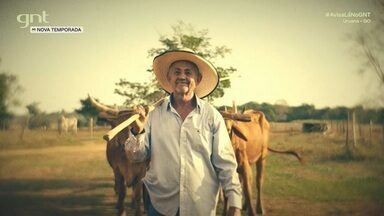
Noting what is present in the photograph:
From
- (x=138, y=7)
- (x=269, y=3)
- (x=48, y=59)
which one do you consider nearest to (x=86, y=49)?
(x=48, y=59)

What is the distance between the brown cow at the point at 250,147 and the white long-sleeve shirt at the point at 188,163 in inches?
43.5

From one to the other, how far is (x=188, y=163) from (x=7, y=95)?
7.23ft

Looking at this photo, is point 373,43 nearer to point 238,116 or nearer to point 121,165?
point 238,116

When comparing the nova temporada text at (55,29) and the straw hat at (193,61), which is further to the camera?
the nova temporada text at (55,29)

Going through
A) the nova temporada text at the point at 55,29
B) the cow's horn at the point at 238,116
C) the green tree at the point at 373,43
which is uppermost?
the nova temporada text at the point at 55,29

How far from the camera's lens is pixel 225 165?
95.7 inches

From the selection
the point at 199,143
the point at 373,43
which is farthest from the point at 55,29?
the point at 373,43

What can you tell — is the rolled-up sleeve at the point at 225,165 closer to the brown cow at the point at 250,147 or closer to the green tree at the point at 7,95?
the brown cow at the point at 250,147

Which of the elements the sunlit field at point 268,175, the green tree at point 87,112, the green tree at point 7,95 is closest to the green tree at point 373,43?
the sunlit field at point 268,175

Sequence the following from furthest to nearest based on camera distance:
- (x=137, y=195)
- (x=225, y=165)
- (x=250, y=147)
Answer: (x=250, y=147), (x=137, y=195), (x=225, y=165)

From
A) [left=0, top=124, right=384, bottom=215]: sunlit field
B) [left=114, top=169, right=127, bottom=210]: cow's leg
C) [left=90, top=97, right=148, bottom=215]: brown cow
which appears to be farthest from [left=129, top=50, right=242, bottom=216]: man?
[left=0, top=124, right=384, bottom=215]: sunlit field

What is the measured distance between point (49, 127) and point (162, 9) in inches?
60.7

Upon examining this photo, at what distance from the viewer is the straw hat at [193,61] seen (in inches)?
111

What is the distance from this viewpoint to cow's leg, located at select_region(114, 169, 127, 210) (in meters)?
3.66
